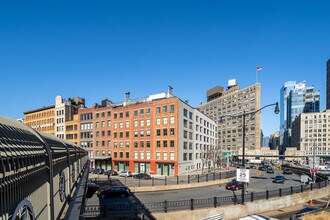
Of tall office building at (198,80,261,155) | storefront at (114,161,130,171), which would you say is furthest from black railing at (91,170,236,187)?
tall office building at (198,80,261,155)

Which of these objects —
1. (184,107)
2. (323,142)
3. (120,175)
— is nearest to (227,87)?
(323,142)

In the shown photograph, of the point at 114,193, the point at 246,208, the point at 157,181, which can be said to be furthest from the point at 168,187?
the point at 246,208

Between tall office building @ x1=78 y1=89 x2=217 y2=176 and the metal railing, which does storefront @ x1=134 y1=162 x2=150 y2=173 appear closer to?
tall office building @ x1=78 y1=89 x2=217 y2=176

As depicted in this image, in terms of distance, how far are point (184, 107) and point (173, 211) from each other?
36571 millimetres

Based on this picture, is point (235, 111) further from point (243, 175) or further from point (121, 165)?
point (243, 175)

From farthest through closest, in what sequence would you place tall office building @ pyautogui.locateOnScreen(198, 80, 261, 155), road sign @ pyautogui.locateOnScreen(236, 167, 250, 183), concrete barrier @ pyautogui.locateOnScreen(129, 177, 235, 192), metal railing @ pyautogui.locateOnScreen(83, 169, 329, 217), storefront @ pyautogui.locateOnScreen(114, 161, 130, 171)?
tall office building @ pyautogui.locateOnScreen(198, 80, 261, 155) → storefront @ pyautogui.locateOnScreen(114, 161, 130, 171) → concrete barrier @ pyautogui.locateOnScreen(129, 177, 235, 192) → road sign @ pyautogui.locateOnScreen(236, 167, 250, 183) → metal railing @ pyautogui.locateOnScreen(83, 169, 329, 217)

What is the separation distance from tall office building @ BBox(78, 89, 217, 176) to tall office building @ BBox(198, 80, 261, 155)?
81.9 meters

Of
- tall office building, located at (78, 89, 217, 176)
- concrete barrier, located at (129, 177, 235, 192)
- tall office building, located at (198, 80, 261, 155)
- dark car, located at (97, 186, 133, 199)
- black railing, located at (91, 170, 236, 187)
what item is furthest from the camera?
tall office building, located at (198, 80, 261, 155)

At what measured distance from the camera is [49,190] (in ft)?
15.3

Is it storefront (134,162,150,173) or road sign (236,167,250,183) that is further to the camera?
storefront (134,162,150,173)

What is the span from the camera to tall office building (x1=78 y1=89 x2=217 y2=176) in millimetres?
48594

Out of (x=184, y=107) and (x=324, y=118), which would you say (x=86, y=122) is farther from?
(x=324, y=118)

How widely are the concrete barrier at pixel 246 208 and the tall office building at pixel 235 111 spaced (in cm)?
11020

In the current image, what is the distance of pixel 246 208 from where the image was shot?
61.1ft
